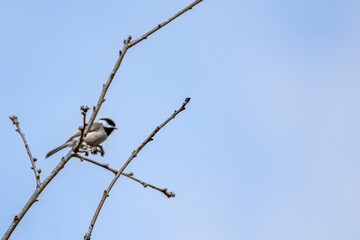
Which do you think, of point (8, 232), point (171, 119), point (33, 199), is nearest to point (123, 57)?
point (171, 119)

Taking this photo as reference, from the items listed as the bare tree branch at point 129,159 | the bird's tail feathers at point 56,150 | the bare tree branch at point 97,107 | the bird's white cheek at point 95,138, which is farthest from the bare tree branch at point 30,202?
the bird's white cheek at point 95,138

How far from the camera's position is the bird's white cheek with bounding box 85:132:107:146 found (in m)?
7.76

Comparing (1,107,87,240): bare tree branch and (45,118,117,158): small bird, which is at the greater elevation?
(45,118,117,158): small bird

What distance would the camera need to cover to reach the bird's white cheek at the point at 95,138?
7.76 meters

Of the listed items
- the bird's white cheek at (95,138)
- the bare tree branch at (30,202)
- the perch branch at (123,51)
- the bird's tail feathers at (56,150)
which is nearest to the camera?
the bare tree branch at (30,202)

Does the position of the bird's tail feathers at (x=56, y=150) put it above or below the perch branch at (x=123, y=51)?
above

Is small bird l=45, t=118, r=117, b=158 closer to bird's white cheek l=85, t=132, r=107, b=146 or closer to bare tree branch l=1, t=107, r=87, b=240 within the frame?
bird's white cheek l=85, t=132, r=107, b=146

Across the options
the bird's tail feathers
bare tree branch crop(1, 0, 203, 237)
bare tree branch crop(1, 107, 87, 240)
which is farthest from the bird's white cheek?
bare tree branch crop(1, 107, 87, 240)

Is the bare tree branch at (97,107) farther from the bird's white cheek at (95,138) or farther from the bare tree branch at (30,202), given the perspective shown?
the bird's white cheek at (95,138)

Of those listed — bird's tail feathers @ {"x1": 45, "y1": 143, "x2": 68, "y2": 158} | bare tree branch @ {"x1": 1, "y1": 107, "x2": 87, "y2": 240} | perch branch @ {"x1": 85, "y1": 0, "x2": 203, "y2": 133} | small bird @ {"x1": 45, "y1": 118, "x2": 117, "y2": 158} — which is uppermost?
small bird @ {"x1": 45, "y1": 118, "x2": 117, "y2": 158}

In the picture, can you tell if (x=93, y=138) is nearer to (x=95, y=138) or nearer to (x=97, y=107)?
(x=95, y=138)

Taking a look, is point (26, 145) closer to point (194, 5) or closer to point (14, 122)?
Result: point (14, 122)

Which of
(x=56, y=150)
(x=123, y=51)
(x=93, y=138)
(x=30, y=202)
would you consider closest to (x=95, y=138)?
(x=93, y=138)

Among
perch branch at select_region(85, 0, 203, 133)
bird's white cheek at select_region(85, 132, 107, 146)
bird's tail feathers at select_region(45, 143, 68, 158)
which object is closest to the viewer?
perch branch at select_region(85, 0, 203, 133)
